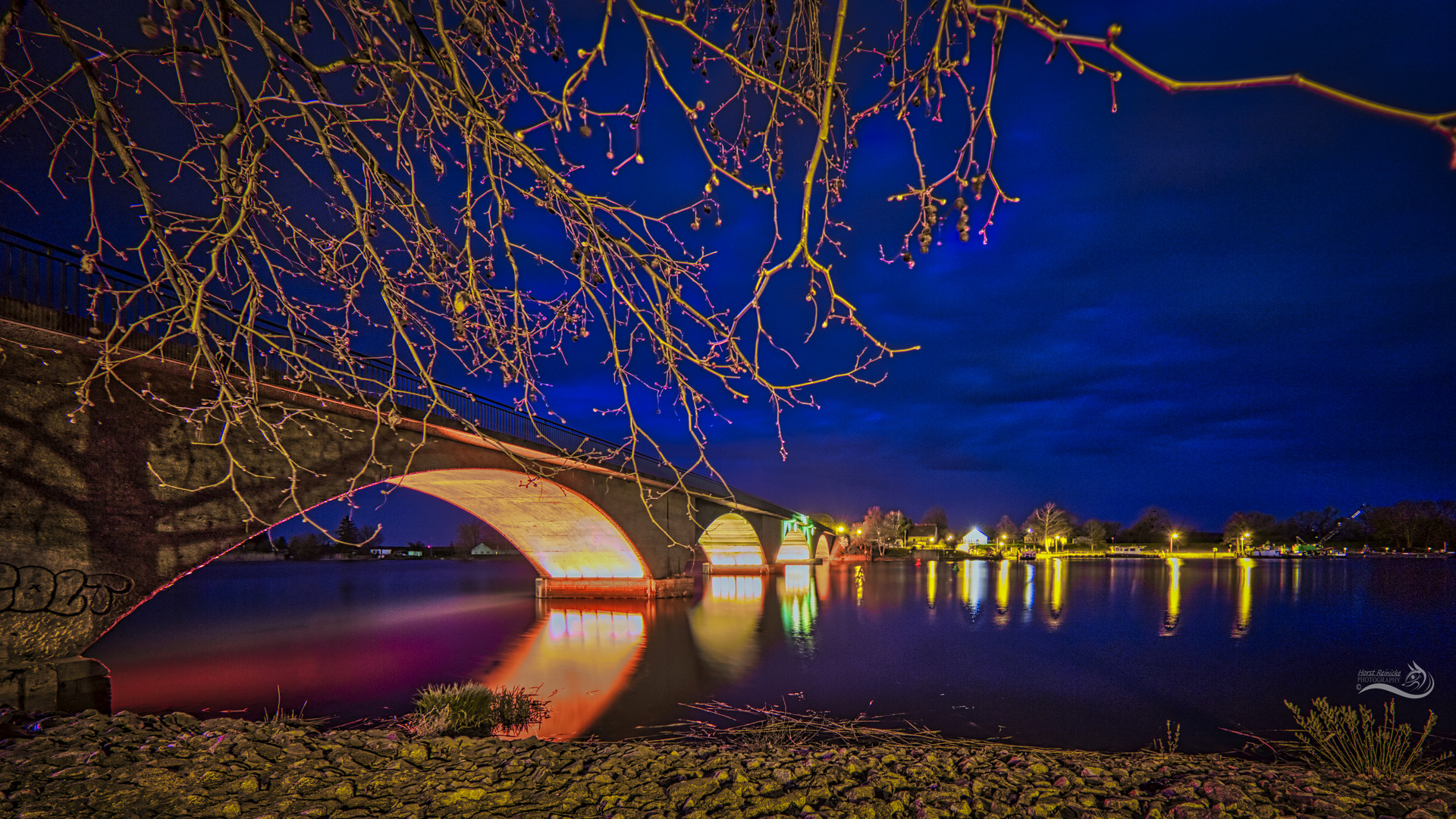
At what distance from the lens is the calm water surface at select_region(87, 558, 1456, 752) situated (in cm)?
1307

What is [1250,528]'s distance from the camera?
122m

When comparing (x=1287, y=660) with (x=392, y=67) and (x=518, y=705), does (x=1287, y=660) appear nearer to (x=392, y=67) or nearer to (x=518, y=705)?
(x=518, y=705)

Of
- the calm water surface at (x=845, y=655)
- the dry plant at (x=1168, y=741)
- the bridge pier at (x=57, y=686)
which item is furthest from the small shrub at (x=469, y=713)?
the dry plant at (x=1168, y=741)

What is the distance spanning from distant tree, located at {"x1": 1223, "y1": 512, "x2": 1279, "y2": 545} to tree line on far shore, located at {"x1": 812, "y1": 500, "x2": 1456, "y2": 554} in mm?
171

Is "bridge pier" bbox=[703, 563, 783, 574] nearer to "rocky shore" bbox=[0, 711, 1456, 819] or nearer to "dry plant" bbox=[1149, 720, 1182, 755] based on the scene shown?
"dry plant" bbox=[1149, 720, 1182, 755]

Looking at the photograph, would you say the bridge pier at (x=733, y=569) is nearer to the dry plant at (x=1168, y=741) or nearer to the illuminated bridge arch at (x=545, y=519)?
the illuminated bridge arch at (x=545, y=519)

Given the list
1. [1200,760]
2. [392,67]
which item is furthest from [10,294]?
[1200,760]

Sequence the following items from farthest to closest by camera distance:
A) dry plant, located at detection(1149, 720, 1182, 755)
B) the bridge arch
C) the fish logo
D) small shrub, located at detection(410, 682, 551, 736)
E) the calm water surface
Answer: the bridge arch
the fish logo
the calm water surface
dry plant, located at detection(1149, 720, 1182, 755)
small shrub, located at detection(410, 682, 551, 736)

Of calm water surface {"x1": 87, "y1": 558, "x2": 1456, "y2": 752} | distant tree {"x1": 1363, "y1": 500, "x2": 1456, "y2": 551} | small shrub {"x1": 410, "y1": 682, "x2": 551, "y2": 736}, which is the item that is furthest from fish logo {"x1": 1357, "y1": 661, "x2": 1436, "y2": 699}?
distant tree {"x1": 1363, "y1": 500, "x2": 1456, "y2": 551}

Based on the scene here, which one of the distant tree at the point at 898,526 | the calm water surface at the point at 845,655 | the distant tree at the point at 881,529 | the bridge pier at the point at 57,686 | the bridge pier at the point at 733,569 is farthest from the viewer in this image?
the distant tree at the point at 898,526

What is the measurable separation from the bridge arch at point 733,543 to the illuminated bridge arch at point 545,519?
13.9m

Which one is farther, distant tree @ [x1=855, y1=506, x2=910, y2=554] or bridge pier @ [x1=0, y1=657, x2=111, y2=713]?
distant tree @ [x1=855, y1=506, x2=910, y2=554]

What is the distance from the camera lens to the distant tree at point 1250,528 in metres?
116

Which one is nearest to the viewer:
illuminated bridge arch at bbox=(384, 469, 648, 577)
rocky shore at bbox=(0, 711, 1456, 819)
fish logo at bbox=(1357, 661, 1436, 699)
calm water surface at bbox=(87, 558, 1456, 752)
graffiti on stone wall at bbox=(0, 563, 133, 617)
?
rocky shore at bbox=(0, 711, 1456, 819)
